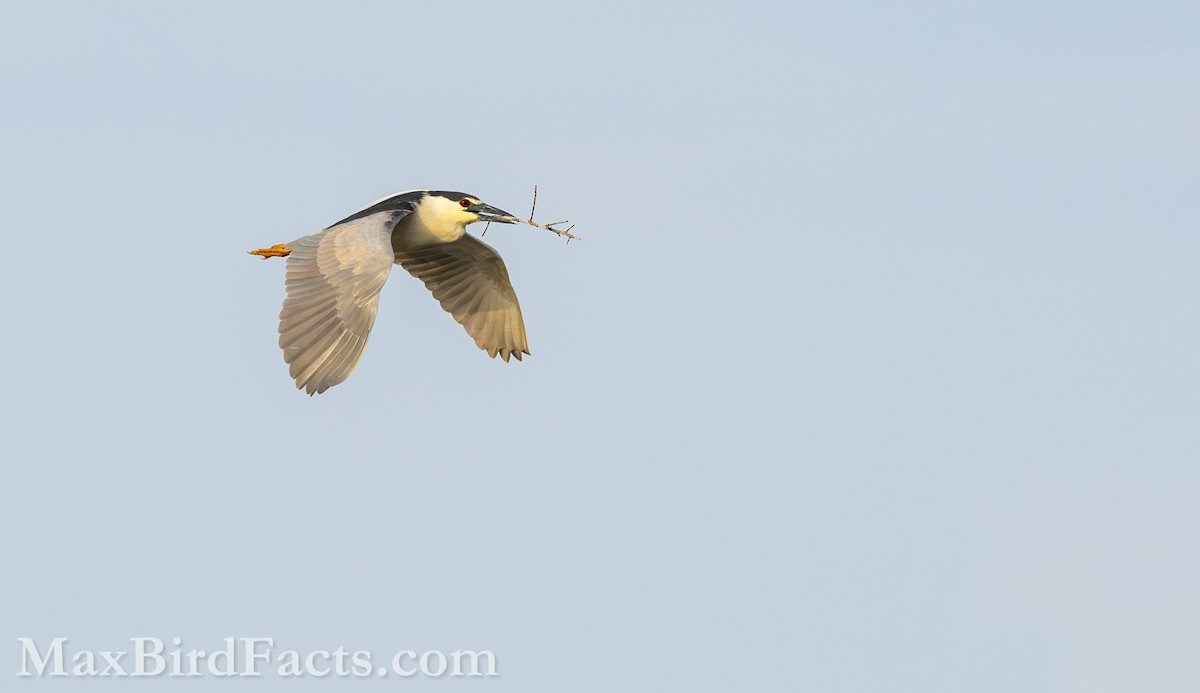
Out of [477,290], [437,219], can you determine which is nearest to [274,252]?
[437,219]

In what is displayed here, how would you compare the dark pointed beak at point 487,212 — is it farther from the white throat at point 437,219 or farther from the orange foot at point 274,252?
the orange foot at point 274,252

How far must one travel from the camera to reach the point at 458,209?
22500 mm

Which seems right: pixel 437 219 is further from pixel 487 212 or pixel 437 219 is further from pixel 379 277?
pixel 379 277

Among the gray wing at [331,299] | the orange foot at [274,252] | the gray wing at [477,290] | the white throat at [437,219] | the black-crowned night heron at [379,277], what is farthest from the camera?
the gray wing at [477,290]

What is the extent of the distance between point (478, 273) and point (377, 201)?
179cm

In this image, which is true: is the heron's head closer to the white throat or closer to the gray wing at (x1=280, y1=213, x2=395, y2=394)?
the white throat

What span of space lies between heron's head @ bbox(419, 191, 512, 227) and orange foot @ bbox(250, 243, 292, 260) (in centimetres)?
194

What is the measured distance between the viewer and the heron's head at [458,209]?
2245cm

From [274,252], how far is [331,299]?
2.41 m

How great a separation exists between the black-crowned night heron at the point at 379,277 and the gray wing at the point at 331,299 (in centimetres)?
1

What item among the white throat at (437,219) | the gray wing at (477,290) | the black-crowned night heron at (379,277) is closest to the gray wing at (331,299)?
the black-crowned night heron at (379,277)

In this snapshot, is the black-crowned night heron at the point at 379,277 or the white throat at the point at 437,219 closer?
the black-crowned night heron at the point at 379,277

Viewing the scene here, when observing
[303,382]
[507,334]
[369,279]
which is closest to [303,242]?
[369,279]

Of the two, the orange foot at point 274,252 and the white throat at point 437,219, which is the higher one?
the white throat at point 437,219
